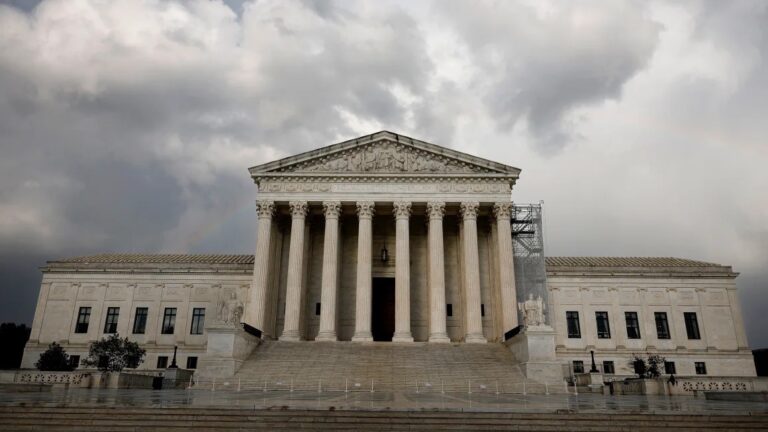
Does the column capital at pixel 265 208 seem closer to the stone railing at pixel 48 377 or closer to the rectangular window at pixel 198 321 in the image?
the rectangular window at pixel 198 321

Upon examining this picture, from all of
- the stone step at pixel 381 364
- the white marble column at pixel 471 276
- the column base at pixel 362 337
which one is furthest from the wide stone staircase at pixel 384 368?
the white marble column at pixel 471 276

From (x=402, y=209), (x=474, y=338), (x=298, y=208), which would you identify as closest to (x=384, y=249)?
(x=402, y=209)

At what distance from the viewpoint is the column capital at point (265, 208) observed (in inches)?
1543

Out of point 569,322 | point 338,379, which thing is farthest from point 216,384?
point 569,322

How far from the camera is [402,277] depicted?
38.0 m

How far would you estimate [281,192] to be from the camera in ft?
131

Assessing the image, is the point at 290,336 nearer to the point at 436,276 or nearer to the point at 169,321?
the point at 436,276

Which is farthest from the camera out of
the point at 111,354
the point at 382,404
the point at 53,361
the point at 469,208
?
the point at 469,208

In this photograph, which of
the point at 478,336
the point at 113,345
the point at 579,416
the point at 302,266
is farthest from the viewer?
the point at 302,266

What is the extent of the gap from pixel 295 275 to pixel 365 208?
6.90m

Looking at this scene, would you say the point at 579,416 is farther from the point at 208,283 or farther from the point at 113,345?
the point at 208,283

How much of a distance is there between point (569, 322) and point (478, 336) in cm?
1214

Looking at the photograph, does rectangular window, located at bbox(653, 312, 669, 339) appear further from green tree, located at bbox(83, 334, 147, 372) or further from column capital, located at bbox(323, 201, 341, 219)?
green tree, located at bbox(83, 334, 147, 372)

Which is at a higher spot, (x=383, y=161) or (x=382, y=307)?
(x=383, y=161)
